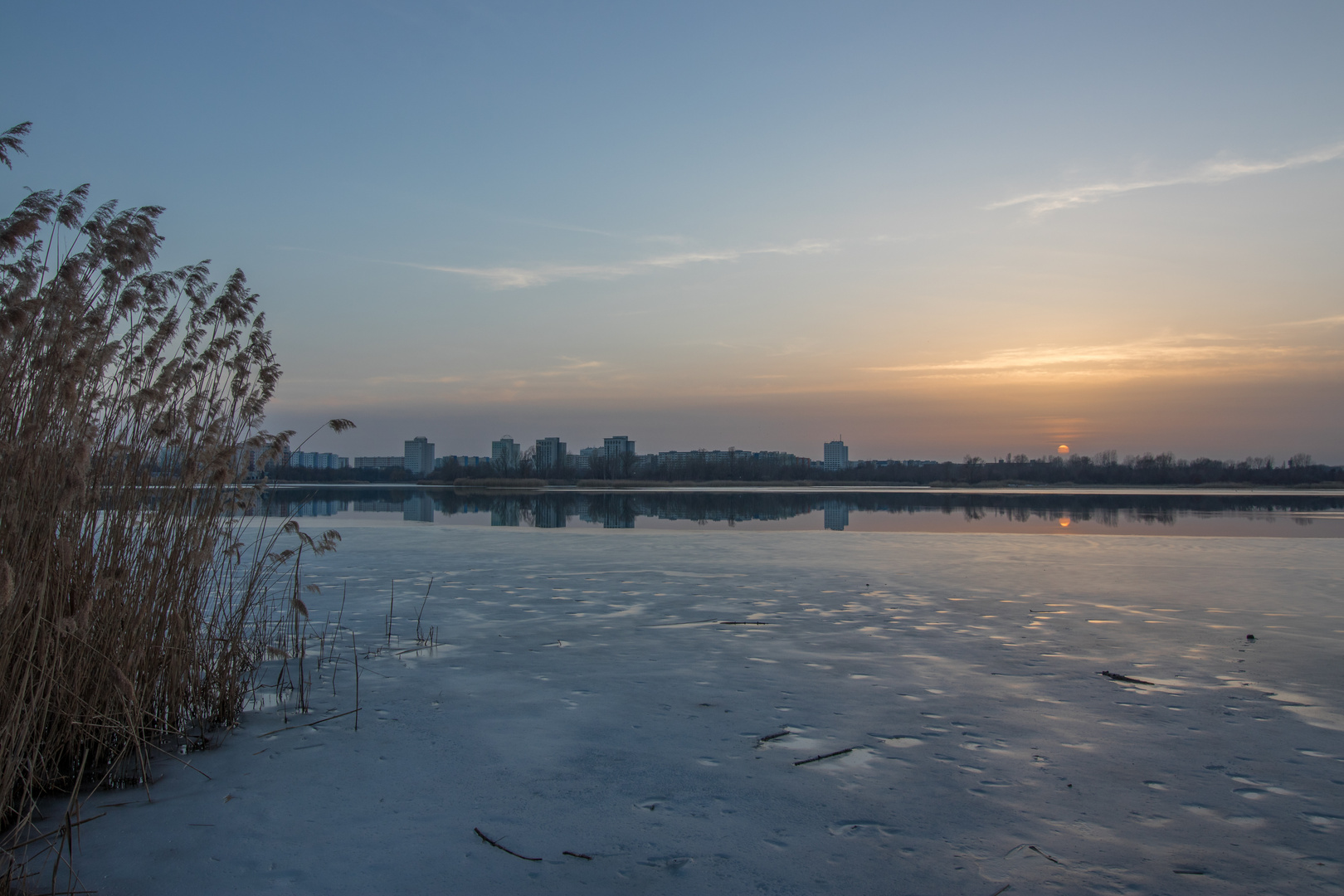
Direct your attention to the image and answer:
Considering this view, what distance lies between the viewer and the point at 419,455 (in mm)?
183875

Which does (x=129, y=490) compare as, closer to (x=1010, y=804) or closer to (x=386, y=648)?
(x=386, y=648)

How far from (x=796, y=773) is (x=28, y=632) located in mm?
3186

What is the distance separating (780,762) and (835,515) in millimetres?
22003

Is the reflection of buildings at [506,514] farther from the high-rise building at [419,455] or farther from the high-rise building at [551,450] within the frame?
A: the high-rise building at [419,455]

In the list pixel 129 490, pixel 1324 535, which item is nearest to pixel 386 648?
pixel 129 490

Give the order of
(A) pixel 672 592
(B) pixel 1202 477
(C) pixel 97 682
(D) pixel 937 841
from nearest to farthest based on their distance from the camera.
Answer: (D) pixel 937 841
(C) pixel 97 682
(A) pixel 672 592
(B) pixel 1202 477

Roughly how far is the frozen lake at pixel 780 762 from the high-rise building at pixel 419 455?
180821 millimetres

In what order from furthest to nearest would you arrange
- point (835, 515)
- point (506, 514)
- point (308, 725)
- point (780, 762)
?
point (506, 514)
point (835, 515)
point (308, 725)
point (780, 762)

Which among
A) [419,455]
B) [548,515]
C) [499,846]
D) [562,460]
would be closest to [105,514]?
[499,846]

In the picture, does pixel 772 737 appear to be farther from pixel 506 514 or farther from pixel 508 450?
pixel 508 450

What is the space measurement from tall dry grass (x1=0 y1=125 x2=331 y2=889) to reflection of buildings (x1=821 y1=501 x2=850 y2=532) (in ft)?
50.6

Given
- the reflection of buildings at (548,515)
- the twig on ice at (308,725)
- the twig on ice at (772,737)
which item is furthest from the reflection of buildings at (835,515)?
the twig on ice at (308,725)

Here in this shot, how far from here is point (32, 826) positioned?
2721 mm

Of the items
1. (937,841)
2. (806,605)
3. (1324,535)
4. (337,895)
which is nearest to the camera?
(337,895)
